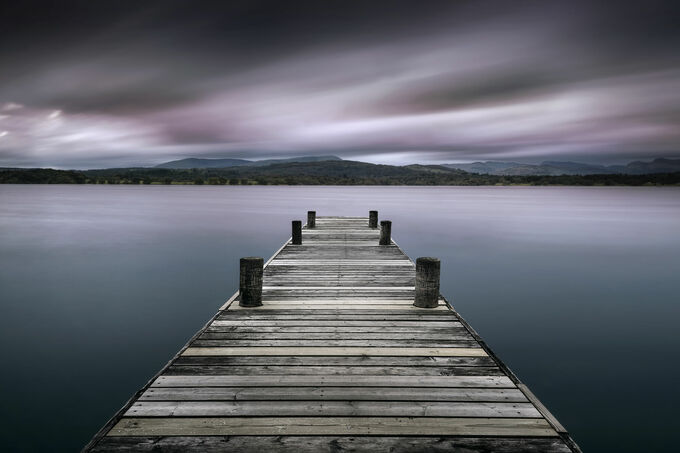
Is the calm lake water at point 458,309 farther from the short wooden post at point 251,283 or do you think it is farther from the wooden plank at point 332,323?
the short wooden post at point 251,283

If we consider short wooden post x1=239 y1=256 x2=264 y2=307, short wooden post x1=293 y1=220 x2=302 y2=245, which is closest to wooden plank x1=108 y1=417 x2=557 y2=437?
short wooden post x1=239 y1=256 x2=264 y2=307

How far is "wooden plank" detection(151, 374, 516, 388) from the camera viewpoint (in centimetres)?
444

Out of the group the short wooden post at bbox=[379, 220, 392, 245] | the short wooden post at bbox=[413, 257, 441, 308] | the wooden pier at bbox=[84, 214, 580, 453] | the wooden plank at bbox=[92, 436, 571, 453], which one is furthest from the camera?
the short wooden post at bbox=[379, 220, 392, 245]

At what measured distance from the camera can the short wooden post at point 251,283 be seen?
23.0 ft

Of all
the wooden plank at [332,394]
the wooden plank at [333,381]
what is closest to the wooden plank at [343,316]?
the wooden plank at [333,381]

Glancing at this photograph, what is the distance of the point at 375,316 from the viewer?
21.9 feet

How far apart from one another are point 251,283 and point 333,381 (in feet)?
10.1

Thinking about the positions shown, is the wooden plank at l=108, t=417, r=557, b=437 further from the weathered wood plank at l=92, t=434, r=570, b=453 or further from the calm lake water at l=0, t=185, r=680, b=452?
the calm lake water at l=0, t=185, r=680, b=452

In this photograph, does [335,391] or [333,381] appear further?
[333,381]

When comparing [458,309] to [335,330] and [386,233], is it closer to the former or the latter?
[386,233]

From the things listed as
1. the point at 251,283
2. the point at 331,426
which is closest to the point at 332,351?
the point at 331,426

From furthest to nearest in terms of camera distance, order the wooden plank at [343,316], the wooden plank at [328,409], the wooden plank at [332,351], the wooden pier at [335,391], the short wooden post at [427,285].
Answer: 1. the short wooden post at [427,285]
2. the wooden plank at [343,316]
3. the wooden plank at [332,351]
4. the wooden plank at [328,409]
5. the wooden pier at [335,391]

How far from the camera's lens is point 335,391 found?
4.31 metres

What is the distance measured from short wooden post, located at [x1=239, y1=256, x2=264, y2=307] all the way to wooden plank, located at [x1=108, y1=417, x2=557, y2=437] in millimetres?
3323
